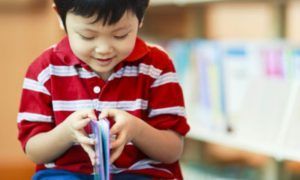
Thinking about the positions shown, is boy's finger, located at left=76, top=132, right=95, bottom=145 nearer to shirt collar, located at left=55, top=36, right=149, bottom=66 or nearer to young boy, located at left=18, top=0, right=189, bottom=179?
young boy, located at left=18, top=0, right=189, bottom=179

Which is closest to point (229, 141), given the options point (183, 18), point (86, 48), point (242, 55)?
point (242, 55)

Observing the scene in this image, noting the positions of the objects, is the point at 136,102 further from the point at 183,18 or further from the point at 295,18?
the point at 295,18

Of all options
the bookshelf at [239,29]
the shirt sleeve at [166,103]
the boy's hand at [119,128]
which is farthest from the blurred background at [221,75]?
the boy's hand at [119,128]

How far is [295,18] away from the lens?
8.14 ft

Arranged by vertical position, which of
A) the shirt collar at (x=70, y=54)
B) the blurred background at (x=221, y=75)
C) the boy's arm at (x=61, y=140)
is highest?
the shirt collar at (x=70, y=54)

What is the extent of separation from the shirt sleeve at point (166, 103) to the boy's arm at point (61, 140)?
0.50ft

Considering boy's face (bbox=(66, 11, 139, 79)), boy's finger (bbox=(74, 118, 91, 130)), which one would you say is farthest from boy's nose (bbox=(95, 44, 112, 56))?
boy's finger (bbox=(74, 118, 91, 130))

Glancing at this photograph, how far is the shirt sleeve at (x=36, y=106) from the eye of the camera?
993 mm

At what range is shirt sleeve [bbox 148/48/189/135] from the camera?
102cm

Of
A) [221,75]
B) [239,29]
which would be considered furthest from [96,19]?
[239,29]

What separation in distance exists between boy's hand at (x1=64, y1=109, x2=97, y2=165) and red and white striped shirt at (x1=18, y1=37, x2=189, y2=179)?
8cm

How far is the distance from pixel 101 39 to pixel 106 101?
126 millimetres

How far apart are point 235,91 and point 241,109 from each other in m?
0.07

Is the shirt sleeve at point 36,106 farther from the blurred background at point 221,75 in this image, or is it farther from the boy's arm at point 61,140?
the blurred background at point 221,75
